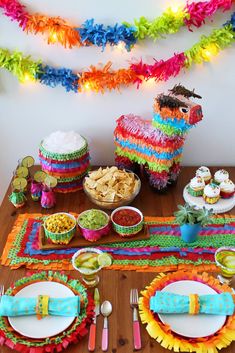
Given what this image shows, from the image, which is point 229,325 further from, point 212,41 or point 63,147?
point 212,41

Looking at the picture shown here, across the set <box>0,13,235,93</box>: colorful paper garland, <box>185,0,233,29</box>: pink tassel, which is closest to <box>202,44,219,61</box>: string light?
<box>0,13,235,93</box>: colorful paper garland

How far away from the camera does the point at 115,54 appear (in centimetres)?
152

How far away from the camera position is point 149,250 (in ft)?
4.32

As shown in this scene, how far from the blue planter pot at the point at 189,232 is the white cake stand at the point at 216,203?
18 centimetres

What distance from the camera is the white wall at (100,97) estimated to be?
1451 millimetres

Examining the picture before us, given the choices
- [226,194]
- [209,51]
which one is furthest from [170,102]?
[226,194]

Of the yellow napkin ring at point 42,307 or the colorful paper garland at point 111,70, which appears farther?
the colorful paper garland at point 111,70

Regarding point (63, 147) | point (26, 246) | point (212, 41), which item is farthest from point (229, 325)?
point (212, 41)

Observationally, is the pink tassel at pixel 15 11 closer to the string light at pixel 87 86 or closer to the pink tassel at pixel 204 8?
the string light at pixel 87 86

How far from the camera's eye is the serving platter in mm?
1326

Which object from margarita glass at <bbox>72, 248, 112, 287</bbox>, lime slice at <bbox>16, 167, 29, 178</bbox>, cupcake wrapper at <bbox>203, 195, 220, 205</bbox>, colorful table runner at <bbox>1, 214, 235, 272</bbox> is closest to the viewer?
margarita glass at <bbox>72, 248, 112, 287</bbox>

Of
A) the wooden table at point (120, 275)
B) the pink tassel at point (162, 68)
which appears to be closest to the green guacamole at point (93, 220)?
the wooden table at point (120, 275)

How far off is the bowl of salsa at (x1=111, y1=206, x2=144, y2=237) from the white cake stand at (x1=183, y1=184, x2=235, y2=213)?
0.23 m

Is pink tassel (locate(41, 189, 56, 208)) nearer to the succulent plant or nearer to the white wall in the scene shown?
the white wall
